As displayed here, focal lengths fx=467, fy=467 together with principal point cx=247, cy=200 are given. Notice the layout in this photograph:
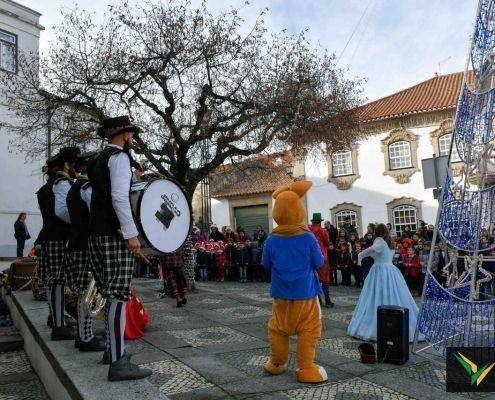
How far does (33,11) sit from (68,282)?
66.1 ft

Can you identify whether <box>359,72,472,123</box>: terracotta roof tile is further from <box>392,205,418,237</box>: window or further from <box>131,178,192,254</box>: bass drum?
<box>131,178,192,254</box>: bass drum

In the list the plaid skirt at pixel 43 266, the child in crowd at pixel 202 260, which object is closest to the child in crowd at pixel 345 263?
the child in crowd at pixel 202 260

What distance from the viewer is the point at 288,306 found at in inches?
170

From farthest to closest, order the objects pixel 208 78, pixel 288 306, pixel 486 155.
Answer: pixel 208 78 → pixel 486 155 → pixel 288 306

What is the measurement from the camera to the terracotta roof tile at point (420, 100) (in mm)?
23027

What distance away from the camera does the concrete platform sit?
3022mm

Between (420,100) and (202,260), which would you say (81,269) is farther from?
(420,100)

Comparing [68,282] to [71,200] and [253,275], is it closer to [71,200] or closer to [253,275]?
[71,200]

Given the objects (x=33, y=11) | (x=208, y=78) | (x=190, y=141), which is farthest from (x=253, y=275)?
(x=33, y=11)

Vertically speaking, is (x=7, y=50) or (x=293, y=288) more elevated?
(x=7, y=50)

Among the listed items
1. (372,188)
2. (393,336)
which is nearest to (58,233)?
(393,336)

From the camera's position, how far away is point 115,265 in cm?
343

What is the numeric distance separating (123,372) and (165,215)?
45.8 inches

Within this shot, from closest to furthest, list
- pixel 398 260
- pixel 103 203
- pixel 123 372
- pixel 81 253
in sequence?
pixel 123 372 → pixel 103 203 → pixel 81 253 → pixel 398 260
